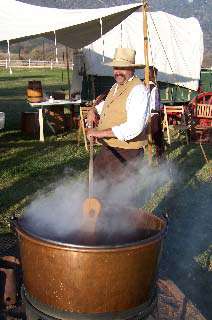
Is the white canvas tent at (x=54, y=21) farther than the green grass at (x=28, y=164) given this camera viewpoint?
Yes

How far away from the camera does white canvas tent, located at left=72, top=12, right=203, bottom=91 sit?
13352 mm

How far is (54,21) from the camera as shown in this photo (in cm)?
884

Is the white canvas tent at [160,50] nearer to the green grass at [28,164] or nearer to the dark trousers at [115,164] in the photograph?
the green grass at [28,164]

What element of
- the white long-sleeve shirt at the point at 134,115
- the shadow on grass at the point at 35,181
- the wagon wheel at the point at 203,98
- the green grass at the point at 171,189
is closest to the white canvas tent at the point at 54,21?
the green grass at the point at 171,189

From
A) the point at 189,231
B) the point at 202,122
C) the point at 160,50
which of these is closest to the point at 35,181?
the point at 189,231

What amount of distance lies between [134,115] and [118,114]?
0.33m

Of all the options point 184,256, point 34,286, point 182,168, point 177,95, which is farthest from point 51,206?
point 177,95

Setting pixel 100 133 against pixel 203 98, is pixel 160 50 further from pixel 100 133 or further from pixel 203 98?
pixel 100 133

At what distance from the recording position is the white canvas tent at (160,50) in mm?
13352

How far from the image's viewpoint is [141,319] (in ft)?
8.61

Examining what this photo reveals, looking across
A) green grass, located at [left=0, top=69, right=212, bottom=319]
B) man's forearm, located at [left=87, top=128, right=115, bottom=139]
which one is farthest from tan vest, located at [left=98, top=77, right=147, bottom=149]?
green grass, located at [left=0, top=69, right=212, bottom=319]

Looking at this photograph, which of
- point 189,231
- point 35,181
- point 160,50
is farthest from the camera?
point 160,50

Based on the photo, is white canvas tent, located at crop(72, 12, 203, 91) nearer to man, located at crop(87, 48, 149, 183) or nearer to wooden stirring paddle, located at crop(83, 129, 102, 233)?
man, located at crop(87, 48, 149, 183)

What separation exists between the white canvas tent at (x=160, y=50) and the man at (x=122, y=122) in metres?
9.57
